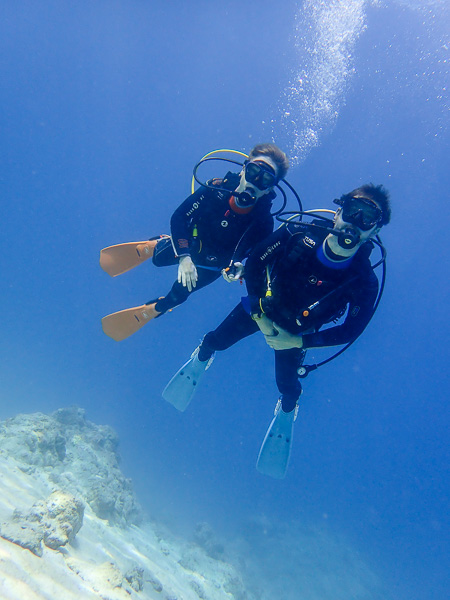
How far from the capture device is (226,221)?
5488 millimetres

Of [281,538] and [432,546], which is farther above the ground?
[432,546]

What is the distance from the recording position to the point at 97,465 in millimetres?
9320

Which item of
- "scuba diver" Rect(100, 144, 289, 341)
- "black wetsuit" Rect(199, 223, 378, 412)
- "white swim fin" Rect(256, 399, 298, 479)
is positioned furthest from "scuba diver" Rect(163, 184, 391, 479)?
"white swim fin" Rect(256, 399, 298, 479)

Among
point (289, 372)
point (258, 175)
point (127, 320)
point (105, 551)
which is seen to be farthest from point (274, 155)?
point (105, 551)

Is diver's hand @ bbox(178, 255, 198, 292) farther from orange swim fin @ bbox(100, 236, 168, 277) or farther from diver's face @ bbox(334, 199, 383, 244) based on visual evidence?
diver's face @ bbox(334, 199, 383, 244)

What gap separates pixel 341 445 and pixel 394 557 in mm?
21234

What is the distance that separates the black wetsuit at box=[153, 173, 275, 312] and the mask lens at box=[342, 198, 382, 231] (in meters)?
1.57

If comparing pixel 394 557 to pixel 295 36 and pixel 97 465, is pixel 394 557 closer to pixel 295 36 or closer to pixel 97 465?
pixel 97 465

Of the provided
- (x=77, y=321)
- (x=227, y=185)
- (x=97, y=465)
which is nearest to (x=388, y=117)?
(x=227, y=185)

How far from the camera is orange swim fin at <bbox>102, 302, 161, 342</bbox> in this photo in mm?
6039

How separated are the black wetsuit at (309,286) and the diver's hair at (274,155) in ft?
3.24

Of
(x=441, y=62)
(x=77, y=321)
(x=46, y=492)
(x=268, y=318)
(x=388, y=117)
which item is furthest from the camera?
(x=77, y=321)

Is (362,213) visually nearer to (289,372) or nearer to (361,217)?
(361,217)

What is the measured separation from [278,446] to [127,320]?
10.8ft
